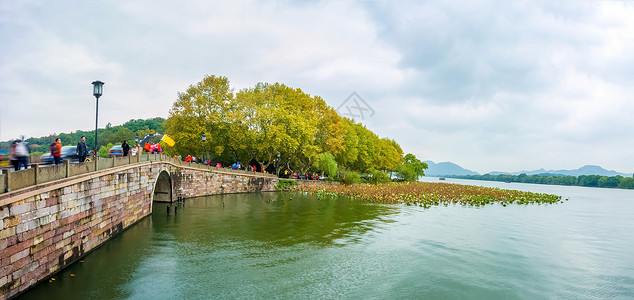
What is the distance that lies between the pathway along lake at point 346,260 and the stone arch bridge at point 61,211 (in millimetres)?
584

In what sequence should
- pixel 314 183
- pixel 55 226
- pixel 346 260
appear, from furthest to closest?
pixel 314 183 < pixel 346 260 < pixel 55 226

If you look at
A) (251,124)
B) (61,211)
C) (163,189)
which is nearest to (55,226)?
(61,211)

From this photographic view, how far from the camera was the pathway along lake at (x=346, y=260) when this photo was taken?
1152 cm

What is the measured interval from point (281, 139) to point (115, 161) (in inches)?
997

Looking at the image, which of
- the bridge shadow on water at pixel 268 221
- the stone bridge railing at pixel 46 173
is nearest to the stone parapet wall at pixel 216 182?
the bridge shadow on water at pixel 268 221

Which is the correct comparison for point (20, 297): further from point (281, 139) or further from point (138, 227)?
point (281, 139)

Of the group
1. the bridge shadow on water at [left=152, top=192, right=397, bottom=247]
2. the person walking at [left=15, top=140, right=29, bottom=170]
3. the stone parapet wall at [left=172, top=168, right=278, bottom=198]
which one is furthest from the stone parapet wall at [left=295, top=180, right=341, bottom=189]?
the person walking at [left=15, top=140, right=29, bottom=170]

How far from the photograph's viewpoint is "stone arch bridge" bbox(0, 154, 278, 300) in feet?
30.8

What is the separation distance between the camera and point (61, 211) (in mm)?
11883

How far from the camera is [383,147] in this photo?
249 feet

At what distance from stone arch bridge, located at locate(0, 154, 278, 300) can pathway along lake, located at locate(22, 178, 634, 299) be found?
0.58 m

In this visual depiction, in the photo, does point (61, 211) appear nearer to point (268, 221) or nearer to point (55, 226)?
point (55, 226)

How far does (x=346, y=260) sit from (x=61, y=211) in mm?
10105

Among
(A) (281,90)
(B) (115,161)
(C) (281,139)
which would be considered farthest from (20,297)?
(A) (281,90)
